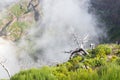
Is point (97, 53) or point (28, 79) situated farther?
point (97, 53)

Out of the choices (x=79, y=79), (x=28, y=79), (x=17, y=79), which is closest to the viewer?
(x=79, y=79)

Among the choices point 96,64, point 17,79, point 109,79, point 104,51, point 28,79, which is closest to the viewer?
point 109,79

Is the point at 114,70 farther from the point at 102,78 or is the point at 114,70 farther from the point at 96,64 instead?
the point at 96,64

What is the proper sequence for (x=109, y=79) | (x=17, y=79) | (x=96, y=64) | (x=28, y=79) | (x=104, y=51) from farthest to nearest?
(x=104, y=51) < (x=96, y=64) < (x=17, y=79) < (x=28, y=79) < (x=109, y=79)

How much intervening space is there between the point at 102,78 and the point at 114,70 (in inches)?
12.8

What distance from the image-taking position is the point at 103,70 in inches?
226

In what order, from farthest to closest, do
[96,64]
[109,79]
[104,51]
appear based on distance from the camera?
[104,51]
[96,64]
[109,79]

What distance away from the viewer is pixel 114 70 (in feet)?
18.2

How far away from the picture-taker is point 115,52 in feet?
54.9

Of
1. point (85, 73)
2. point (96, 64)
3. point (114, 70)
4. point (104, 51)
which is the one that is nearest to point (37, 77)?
point (85, 73)

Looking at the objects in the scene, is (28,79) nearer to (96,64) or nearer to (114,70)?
(114,70)

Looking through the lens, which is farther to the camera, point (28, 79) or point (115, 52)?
point (115, 52)

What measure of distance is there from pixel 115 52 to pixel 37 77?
33.1ft

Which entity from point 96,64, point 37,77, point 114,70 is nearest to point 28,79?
point 37,77
